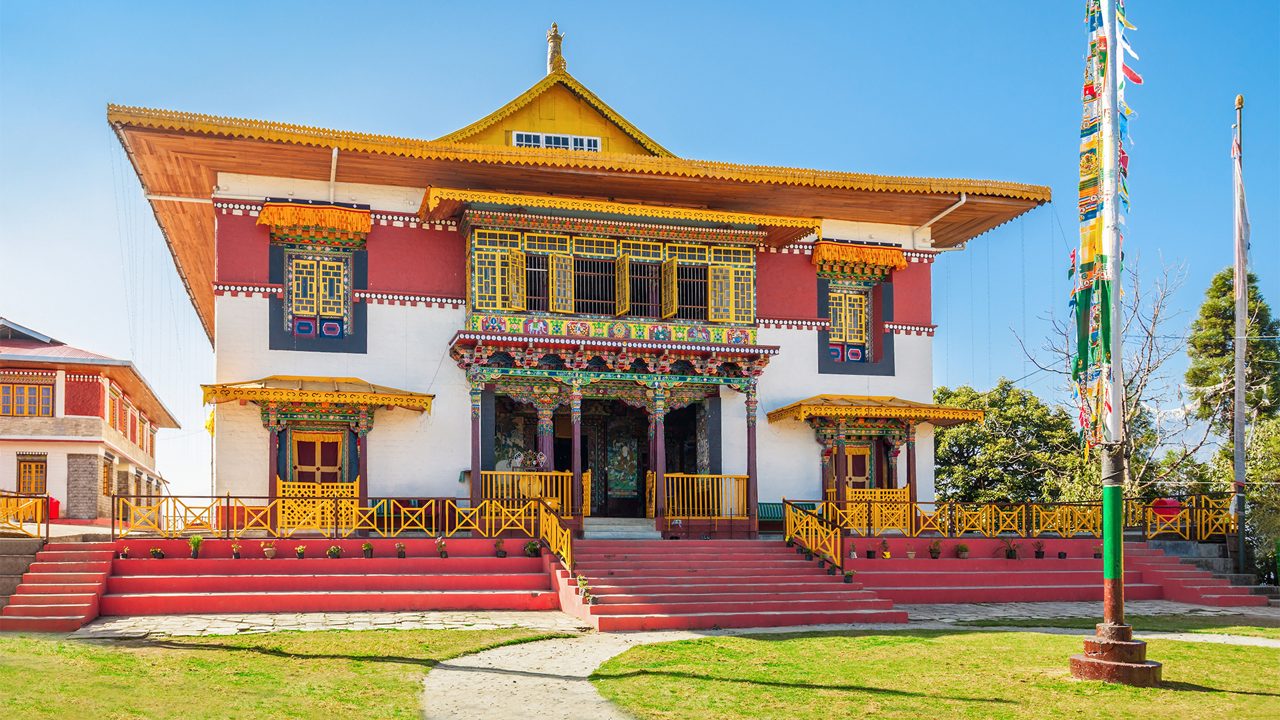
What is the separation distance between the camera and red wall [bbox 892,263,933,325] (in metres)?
28.3

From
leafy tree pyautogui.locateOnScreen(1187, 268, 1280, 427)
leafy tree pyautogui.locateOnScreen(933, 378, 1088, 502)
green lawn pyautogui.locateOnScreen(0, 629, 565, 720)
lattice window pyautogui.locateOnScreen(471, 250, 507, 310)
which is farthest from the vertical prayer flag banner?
leafy tree pyautogui.locateOnScreen(933, 378, 1088, 502)

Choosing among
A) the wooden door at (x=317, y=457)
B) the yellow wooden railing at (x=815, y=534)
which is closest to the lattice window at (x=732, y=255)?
the yellow wooden railing at (x=815, y=534)

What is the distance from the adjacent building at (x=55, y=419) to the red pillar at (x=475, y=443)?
16.5 meters

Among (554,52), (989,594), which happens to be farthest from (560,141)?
(989,594)

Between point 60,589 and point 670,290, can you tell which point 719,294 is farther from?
point 60,589

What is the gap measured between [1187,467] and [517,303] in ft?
64.4

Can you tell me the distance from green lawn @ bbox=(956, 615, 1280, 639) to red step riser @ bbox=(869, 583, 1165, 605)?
2.57m

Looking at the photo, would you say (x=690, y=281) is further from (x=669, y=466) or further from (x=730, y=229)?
(x=669, y=466)

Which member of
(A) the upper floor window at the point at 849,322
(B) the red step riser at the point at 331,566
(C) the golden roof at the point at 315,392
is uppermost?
(A) the upper floor window at the point at 849,322

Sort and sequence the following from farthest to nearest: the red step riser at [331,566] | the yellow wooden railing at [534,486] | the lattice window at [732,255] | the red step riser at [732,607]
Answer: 1. the lattice window at [732,255]
2. the yellow wooden railing at [534,486]
3. the red step riser at [331,566]
4. the red step riser at [732,607]

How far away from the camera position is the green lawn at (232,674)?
10.5 m

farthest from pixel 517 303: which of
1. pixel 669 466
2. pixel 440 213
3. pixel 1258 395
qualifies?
pixel 1258 395

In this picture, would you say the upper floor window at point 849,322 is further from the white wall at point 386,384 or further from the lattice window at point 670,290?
the white wall at point 386,384

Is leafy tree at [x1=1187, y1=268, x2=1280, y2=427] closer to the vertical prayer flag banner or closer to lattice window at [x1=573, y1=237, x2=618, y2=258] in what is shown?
lattice window at [x1=573, y1=237, x2=618, y2=258]
